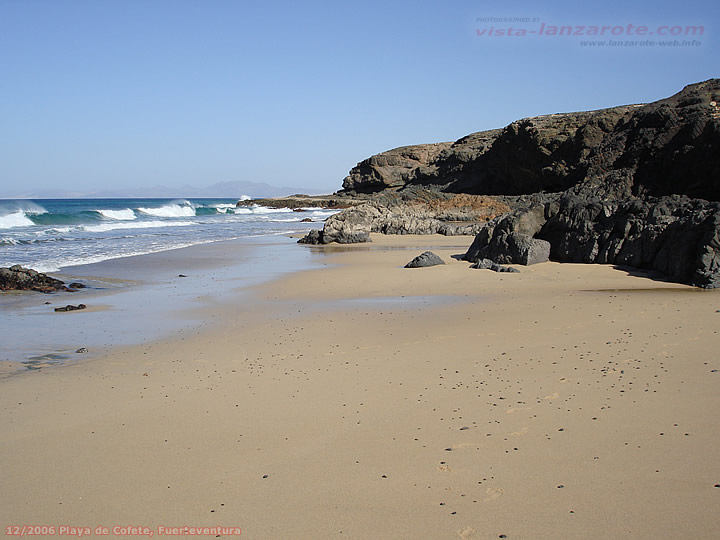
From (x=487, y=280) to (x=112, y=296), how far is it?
6651 mm

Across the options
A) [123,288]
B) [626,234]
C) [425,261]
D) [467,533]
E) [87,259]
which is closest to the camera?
[467,533]

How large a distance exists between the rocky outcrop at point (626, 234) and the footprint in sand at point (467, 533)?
775 cm

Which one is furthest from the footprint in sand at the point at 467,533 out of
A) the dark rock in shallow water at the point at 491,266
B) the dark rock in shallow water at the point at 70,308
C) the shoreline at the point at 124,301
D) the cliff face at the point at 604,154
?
the cliff face at the point at 604,154

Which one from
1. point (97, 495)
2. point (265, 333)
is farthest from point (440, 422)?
point (265, 333)

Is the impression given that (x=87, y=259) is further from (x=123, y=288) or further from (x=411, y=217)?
(x=411, y=217)

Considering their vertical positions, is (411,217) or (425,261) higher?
(411,217)

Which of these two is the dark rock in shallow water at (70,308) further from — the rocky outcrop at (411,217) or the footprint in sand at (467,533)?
the rocky outcrop at (411,217)

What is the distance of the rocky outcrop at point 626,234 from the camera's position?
9.40 metres

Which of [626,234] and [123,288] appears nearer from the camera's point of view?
[123,288]

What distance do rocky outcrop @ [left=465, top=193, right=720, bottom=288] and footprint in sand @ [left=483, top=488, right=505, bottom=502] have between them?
24.2 feet

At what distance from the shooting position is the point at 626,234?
11.6 metres

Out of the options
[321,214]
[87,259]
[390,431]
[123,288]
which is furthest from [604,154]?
[390,431]

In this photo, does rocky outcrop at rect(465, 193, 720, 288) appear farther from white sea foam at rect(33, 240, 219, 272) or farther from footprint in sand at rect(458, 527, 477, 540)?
white sea foam at rect(33, 240, 219, 272)

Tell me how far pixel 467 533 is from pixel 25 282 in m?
10.9
